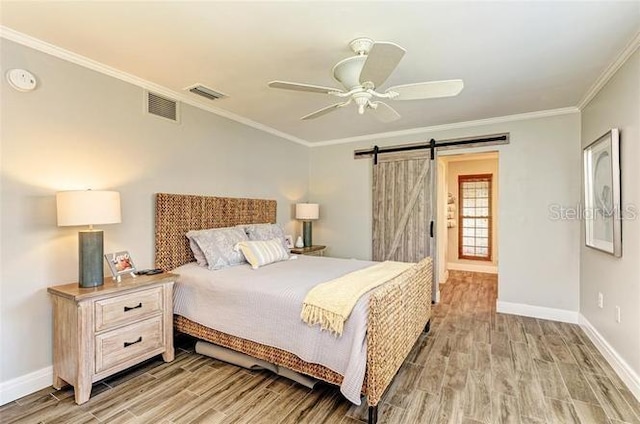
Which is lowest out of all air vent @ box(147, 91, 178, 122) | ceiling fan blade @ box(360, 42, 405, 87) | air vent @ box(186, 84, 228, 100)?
ceiling fan blade @ box(360, 42, 405, 87)

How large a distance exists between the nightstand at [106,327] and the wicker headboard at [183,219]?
0.52 metres

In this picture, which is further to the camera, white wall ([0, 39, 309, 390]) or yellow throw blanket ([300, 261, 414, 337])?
white wall ([0, 39, 309, 390])

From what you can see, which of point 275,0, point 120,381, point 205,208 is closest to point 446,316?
point 205,208

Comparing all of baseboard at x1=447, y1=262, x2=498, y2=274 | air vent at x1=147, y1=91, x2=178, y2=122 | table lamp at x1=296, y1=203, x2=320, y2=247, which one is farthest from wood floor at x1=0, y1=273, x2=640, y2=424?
baseboard at x1=447, y1=262, x2=498, y2=274

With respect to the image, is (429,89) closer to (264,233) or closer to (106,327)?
(264,233)

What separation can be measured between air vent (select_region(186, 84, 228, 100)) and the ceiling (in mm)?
100

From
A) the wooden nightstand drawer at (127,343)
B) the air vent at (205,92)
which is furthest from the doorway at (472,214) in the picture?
the wooden nightstand drawer at (127,343)

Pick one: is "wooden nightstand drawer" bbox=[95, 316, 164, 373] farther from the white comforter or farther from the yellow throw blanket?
the yellow throw blanket

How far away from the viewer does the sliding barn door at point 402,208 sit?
4594 mm

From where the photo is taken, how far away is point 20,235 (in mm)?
2256

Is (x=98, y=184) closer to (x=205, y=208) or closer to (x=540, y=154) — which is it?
(x=205, y=208)

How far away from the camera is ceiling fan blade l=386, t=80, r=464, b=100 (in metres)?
2.05

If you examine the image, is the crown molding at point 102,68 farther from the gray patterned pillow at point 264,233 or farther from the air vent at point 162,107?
the gray patterned pillow at point 264,233

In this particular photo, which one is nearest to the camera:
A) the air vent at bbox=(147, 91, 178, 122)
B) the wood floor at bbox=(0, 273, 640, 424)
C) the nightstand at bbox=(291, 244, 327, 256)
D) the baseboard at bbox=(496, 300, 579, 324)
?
the wood floor at bbox=(0, 273, 640, 424)
